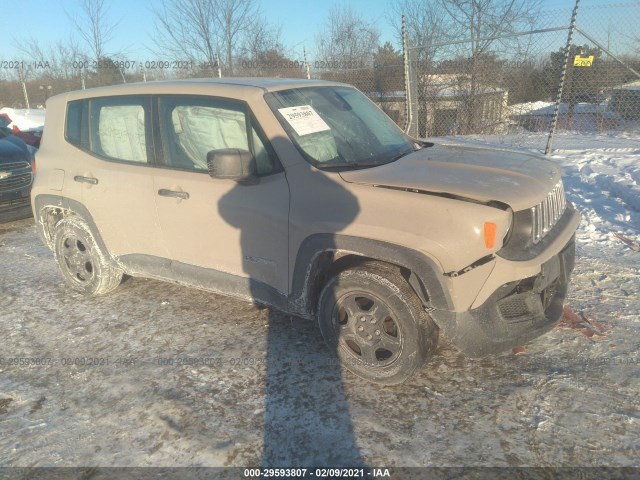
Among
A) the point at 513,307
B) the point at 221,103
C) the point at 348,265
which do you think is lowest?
the point at 513,307

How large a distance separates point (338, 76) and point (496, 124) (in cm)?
423

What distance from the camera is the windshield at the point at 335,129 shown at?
322 cm

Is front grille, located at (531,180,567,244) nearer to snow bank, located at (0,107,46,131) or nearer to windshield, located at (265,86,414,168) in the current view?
windshield, located at (265,86,414,168)

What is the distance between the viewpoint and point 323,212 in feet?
9.66

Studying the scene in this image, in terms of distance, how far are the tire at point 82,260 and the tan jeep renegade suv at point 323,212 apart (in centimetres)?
3

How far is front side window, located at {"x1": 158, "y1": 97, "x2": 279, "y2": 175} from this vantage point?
3.27 metres

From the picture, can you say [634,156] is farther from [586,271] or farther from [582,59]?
[586,271]

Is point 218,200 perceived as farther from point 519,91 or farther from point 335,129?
point 519,91

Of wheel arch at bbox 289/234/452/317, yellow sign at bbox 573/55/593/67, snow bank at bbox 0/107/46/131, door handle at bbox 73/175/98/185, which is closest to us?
wheel arch at bbox 289/234/452/317

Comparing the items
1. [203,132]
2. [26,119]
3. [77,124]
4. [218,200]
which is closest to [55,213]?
[77,124]

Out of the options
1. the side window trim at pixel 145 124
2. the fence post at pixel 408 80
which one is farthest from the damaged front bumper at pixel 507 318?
the fence post at pixel 408 80

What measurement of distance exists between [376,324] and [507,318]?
76cm

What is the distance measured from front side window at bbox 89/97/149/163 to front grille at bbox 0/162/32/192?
423 cm

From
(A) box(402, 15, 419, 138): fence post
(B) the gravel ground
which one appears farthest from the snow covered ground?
(A) box(402, 15, 419, 138): fence post
